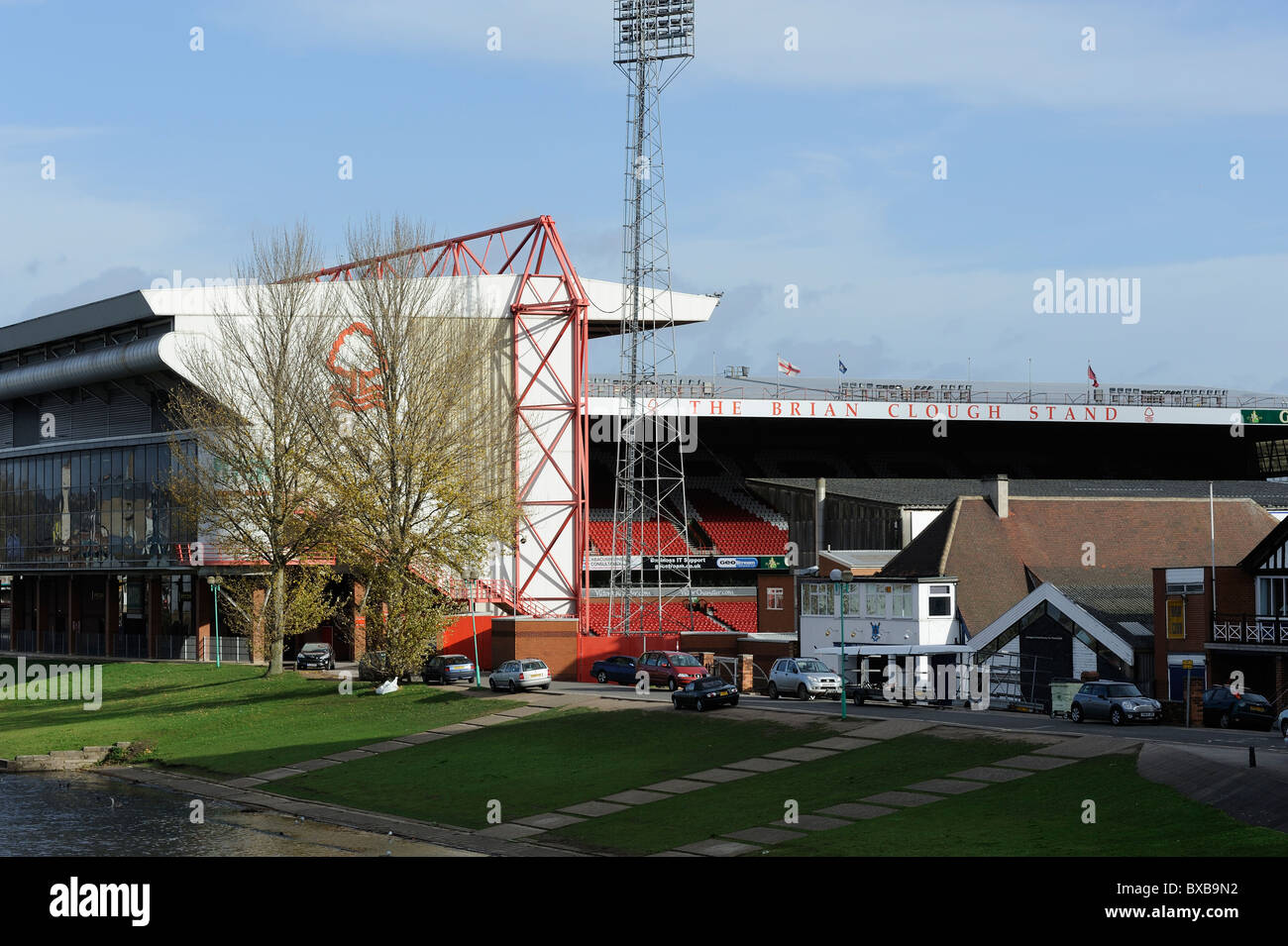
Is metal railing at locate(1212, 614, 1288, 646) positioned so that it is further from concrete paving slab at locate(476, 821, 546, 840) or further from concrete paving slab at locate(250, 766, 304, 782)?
concrete paving slab at locate(250, 766, 304, 782)

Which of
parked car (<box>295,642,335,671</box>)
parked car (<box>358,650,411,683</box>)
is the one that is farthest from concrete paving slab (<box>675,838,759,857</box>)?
parked car (<box>295,642,335,671</box>)

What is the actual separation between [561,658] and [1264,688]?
3096 centimetres

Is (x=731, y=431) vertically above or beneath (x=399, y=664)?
above

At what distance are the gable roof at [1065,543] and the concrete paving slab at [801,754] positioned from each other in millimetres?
22521

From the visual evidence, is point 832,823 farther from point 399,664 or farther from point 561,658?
point 561,658

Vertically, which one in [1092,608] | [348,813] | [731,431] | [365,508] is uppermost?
[731,431]

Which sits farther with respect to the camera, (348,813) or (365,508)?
(365,508)

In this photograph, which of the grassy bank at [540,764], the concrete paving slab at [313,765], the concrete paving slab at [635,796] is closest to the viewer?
the concrete paving slab at [635,796]

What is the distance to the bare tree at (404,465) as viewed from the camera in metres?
59.2

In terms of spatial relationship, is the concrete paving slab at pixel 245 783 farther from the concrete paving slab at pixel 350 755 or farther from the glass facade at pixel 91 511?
the glass facade at pixel 91 511

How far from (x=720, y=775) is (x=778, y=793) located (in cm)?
328

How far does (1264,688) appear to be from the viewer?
4978 cm

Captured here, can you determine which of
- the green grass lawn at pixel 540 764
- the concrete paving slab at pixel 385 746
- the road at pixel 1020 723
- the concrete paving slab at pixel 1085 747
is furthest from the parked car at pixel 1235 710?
the concrete paving slab at pixel 385 746
